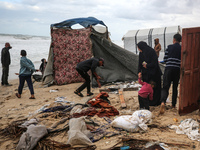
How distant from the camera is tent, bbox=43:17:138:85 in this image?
27.6ft

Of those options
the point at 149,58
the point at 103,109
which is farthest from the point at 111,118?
the point at 149,58

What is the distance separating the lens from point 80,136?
3105mm

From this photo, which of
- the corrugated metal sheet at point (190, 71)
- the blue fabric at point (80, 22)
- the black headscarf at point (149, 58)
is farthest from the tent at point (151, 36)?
the corrugated metal sheet at point (190, 71)

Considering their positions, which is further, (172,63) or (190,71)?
(172,63)

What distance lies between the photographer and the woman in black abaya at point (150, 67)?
4633 mm

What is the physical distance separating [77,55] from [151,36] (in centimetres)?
763

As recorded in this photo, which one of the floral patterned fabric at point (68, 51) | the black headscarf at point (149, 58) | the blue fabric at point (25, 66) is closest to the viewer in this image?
the black headscarf at point (149, 58)

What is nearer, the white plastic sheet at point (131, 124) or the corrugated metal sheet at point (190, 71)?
the white plastic sheet at point (131, 124)

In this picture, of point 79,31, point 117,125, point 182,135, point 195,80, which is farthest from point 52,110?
point 79,31

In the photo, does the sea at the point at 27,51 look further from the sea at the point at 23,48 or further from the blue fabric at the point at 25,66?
the blue fabric at the point at 25,66

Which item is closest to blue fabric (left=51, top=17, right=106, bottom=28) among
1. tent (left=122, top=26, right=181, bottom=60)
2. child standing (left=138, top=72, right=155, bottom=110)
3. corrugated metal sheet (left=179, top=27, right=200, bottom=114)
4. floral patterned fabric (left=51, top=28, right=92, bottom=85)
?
floral patterned fabric (left=51, top=28, right=92, bottom=85)

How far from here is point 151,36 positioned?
47.0 feet

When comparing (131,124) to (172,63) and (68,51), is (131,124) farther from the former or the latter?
(68,51)

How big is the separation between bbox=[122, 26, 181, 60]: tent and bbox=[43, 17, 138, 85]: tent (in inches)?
242
